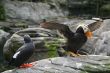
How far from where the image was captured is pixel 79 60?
8.30 meters

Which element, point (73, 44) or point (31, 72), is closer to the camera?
point (31, 72)

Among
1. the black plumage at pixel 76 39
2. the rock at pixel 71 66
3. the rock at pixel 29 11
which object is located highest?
the black plumage at pixel 76 39

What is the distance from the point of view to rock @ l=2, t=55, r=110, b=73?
7.66 metres

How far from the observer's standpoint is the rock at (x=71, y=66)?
7664mm

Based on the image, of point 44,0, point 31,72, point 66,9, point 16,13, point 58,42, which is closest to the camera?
point 31,72

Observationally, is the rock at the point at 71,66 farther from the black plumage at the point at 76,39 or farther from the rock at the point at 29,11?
the rock at the point at 29,11

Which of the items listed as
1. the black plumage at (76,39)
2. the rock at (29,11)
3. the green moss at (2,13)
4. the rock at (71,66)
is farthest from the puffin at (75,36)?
the rock at (29,11)

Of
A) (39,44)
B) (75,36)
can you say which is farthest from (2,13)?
(75,36)

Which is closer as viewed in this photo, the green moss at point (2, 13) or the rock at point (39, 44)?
the rock at point (39, 44)

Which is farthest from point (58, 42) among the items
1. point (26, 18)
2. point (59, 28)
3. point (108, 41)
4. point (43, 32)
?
point (26, 18)

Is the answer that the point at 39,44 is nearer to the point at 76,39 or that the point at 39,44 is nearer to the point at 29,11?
the point at 76,39

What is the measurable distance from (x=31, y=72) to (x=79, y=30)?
1689mm

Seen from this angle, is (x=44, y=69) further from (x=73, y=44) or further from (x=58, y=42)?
(x=58, y=42)

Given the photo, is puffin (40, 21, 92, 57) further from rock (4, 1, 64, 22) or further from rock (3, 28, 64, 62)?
rock (4, 1, 64, 22)
